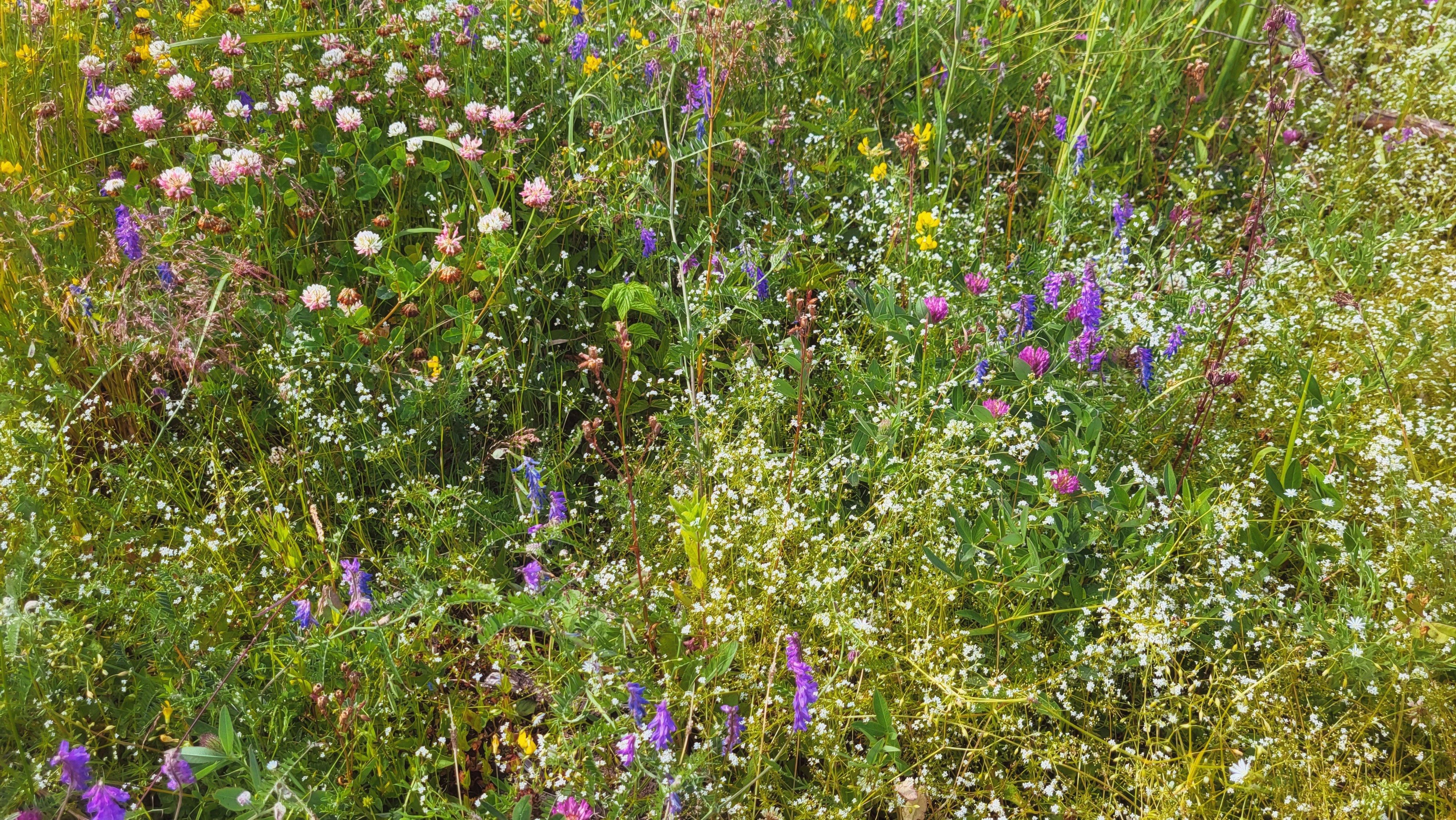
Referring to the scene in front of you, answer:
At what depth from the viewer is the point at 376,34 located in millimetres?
2742

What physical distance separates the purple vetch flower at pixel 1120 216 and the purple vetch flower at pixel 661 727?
6.41ft

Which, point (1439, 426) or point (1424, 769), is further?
point (1439, 426)

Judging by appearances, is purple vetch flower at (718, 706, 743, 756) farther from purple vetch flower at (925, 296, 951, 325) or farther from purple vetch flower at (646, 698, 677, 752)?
purple vetch flower at (925, 296, 951, 325)

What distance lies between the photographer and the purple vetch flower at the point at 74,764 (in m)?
1.28

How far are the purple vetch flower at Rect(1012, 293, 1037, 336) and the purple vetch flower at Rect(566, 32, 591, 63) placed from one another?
1.54m

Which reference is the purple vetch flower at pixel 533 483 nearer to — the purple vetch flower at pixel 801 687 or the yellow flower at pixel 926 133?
the purple vetch flower at pixel 801 687

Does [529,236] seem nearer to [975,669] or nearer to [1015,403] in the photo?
[1015,403]

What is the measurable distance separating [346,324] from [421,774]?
1042mm

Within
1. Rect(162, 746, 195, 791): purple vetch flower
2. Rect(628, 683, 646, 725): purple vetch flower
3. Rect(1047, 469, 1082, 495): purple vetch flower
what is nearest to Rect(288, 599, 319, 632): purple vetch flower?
Rect(162, 746, 195, 791): purple vetch flower

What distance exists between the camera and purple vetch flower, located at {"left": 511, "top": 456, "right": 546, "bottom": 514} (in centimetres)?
183

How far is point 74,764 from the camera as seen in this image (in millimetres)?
1302

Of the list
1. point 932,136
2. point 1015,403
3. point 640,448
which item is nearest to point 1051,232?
point 932,136

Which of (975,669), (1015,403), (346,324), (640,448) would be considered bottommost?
(975,669)

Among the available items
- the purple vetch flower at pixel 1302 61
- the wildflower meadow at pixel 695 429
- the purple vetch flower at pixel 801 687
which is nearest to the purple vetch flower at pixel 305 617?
the wildflower meadow at pixel 695 429
